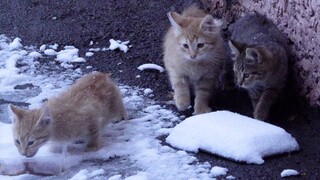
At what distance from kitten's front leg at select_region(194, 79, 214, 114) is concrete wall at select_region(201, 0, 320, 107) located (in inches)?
32.4

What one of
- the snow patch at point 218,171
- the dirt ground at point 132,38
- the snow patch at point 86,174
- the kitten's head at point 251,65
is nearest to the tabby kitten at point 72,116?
the snow patch at point 86,174

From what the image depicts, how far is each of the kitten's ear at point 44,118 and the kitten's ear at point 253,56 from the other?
1864mm

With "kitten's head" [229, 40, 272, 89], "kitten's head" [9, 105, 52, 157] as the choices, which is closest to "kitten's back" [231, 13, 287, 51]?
"kitten's head" [229, 40, 272, 89]

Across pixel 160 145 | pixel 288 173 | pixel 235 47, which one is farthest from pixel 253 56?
pixel 288 173

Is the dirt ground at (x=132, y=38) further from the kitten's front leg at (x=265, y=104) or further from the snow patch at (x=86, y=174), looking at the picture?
the snow patch at (x=86, y=174)

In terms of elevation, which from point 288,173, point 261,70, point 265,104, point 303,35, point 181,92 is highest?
point 303,35

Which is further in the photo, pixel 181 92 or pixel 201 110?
pixel 181 92

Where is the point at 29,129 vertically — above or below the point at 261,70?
below

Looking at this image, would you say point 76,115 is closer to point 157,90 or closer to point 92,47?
point 157,90

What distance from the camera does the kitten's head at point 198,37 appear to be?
19.3 feet

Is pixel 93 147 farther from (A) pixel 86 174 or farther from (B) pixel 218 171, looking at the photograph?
(B) pixel 218 171

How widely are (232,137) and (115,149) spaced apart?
0.94 m

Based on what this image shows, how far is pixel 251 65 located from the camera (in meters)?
5.68

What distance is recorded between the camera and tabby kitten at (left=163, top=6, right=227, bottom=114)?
588 cm
